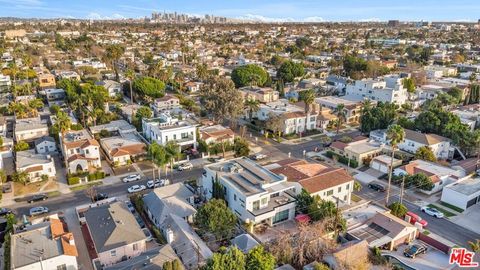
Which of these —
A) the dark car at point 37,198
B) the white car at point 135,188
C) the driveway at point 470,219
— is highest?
the white car at point 135,188

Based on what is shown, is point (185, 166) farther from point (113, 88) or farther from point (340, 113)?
point (113, 88)

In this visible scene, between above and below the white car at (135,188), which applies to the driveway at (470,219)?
below

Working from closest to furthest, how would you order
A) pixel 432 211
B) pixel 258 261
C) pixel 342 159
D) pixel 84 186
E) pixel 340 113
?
1. pixel 258 261
2. pixel 432 211
3. pixel 84 186
4. pixel 342 159
5. pixel 340 113

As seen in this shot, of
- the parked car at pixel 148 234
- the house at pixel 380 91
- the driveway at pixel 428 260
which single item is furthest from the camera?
the house at pixel 380 91

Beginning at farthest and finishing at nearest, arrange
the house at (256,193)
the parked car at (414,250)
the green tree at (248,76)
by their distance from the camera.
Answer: the green tree at (248,76)
the house at (256,193)
the parked car at (414,250)

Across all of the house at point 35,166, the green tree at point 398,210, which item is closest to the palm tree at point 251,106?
the house at point 35,166

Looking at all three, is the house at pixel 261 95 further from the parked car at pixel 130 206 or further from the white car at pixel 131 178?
the parked car at pixel 130 206

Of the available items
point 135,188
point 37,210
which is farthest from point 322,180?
point 37,210
